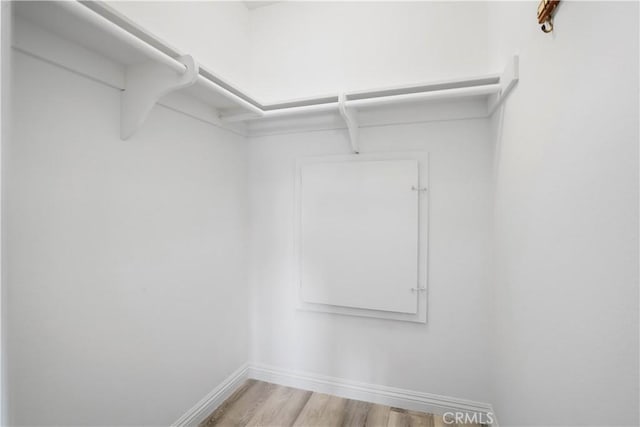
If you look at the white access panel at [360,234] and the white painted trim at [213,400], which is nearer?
the white painted trim at [213,400]

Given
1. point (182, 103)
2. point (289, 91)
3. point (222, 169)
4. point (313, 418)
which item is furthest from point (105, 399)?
point (289, 91)

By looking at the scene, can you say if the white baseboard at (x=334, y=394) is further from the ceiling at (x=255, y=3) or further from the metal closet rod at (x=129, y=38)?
the ceiling at (x=255, y=3)

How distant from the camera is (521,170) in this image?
119 cm

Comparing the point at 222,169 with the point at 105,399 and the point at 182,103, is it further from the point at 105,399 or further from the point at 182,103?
the point at 105,399

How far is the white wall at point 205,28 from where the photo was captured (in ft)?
4.82

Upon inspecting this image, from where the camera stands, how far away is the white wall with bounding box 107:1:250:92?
4.82ft

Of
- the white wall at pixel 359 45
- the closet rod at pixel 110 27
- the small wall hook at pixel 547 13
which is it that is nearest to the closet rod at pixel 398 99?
the white wall at pixel 359 45

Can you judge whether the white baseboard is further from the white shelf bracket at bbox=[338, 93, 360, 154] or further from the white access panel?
the white shelf bracket at bbox=[338, 93, 360, 154]

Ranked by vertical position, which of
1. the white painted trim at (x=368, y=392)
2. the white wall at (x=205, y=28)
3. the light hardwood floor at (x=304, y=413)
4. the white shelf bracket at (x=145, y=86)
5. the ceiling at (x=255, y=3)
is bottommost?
the light hardwood floor at (x=304, y=413)

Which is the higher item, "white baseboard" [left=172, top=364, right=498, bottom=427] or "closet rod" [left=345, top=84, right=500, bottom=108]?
"closet rod" [left=345, top=84, right=500, bottom=108]

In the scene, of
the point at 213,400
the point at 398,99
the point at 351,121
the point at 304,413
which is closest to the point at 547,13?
the point at 398,99

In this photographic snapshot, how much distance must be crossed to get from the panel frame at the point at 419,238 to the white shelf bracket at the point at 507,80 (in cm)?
46

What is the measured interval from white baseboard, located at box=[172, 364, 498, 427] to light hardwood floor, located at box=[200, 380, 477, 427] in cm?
4

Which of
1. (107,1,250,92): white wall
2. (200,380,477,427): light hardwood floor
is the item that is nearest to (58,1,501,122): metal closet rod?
(107,1,250,92): white wall
